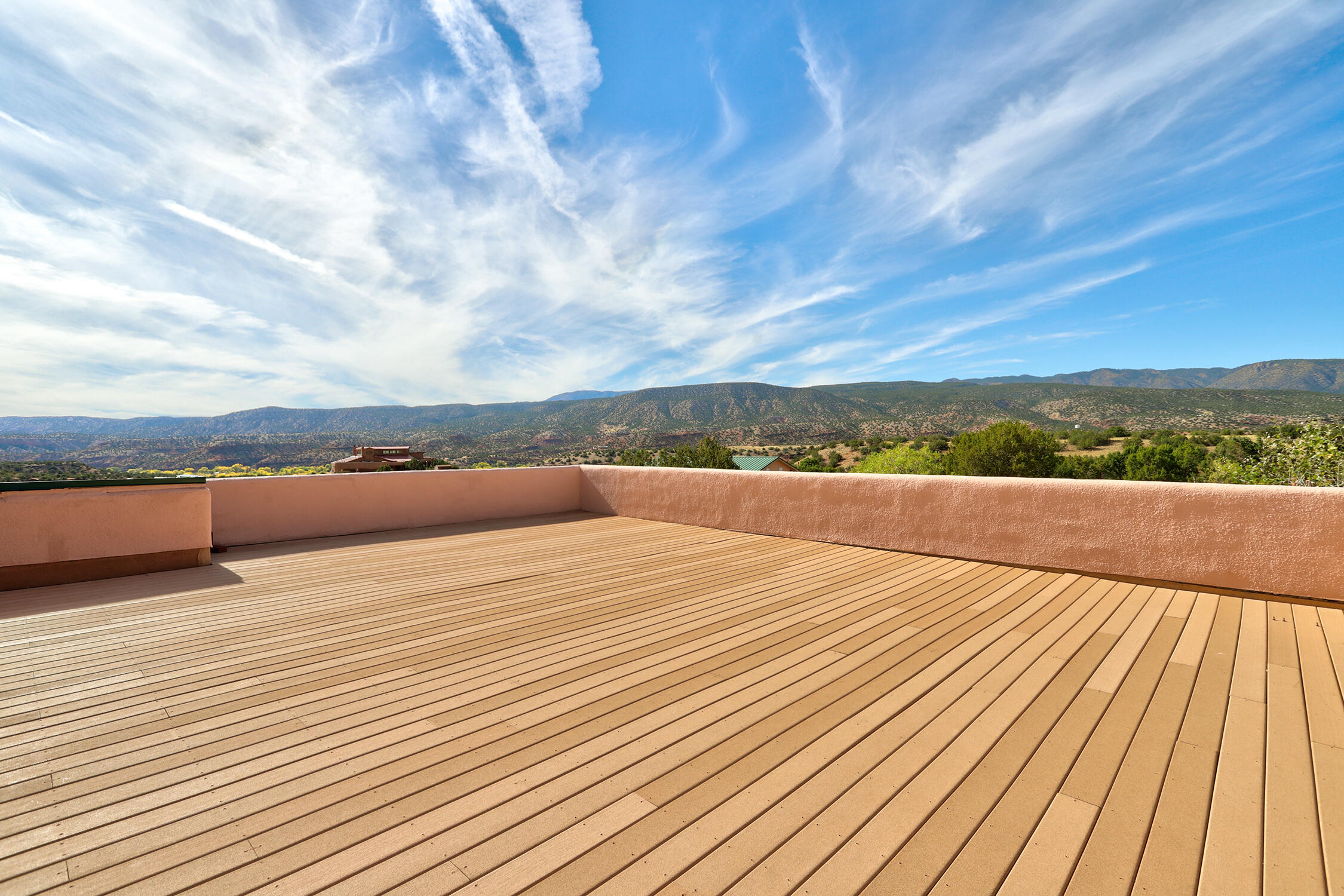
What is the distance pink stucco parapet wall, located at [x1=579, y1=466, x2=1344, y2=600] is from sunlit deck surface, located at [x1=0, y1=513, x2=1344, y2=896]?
0.28m

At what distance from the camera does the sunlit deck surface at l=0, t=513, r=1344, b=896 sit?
1152 mm

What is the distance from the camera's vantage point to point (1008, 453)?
1288 inches

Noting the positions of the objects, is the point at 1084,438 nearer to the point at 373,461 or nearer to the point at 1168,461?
the point at 1168,461

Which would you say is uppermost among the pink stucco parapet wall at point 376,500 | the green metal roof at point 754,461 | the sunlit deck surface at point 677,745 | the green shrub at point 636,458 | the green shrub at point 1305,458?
the green shrub at point 1305,458

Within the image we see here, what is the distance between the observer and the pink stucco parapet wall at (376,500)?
5.02 meters

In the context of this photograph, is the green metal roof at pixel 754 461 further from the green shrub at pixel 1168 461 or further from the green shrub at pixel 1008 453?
the green shrub at pixel 1168 461

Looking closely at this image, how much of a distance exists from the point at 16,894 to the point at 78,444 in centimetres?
4682

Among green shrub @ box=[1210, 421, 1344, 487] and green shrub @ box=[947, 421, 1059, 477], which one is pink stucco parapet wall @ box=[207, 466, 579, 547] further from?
green shrub @ box=[947, 421, 1059, 477]

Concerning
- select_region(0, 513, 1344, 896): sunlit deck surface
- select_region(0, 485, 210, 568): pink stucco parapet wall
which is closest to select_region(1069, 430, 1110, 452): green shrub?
select_region(0, 513, 1344, 896): sunlit deck surface

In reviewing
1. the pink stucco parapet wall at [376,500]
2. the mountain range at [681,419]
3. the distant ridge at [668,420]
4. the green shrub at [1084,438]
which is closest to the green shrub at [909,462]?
the distant ridge at [668,420]

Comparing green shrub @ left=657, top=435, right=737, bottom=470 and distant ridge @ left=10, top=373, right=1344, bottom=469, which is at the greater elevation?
distant ridge @ left=10, top=373, right=1344, bottom=469

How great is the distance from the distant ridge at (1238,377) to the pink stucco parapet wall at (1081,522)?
70452 mm

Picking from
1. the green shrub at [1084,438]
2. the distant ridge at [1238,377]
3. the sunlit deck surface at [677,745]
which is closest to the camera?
the sunlit deck surface at [677,745]

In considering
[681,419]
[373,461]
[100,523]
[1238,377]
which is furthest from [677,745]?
[1238,377]
